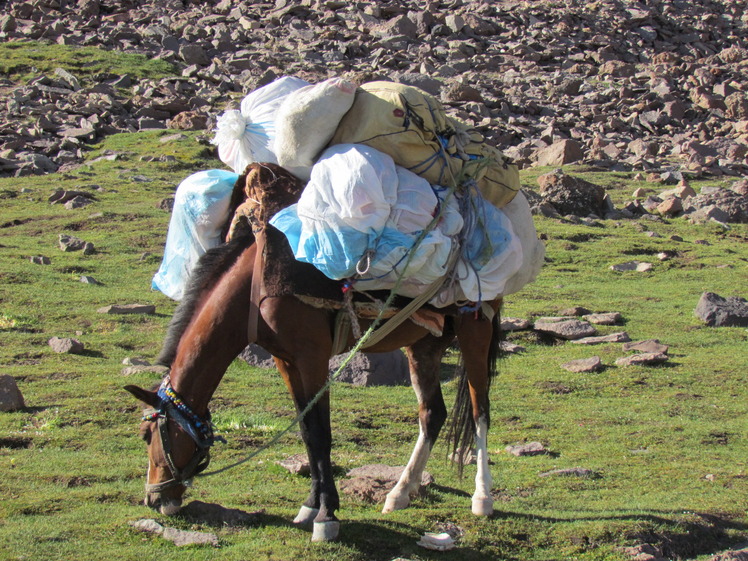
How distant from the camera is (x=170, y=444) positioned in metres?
4.85

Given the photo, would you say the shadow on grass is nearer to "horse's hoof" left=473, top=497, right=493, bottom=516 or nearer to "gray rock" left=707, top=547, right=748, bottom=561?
"horse's hoof" left=473, top=497, right=493, bottom=516

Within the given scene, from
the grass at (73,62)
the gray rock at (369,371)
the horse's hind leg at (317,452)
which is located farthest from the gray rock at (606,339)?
the grass at (73,62)

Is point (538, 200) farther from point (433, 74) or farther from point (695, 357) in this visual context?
point (433, 74)

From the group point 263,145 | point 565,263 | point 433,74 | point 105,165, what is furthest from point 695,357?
point 433,74

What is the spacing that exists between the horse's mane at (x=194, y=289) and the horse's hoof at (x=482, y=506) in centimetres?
208

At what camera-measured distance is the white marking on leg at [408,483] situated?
563 cm

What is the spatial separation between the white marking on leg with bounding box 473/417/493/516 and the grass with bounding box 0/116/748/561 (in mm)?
115

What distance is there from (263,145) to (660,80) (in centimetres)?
2684

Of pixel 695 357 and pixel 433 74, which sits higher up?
pixel 433 74

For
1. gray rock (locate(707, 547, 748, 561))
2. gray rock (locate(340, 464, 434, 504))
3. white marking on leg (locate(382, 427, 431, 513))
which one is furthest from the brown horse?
gray rock (locate(707, 547, 748, 561))

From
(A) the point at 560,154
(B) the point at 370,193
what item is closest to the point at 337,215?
(B) the point at 370,193

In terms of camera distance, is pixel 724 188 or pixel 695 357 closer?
pixel 695 357

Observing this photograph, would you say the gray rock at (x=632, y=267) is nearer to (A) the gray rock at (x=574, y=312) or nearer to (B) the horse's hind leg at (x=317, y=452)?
(A) the gray rock at (x=574, y=312)

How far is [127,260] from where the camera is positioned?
13.1 metres
